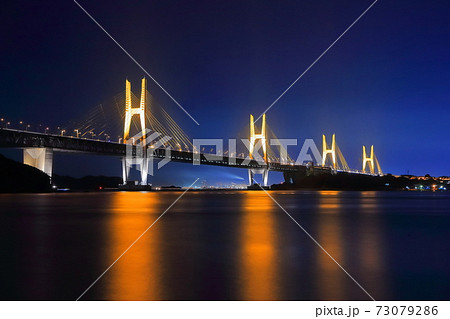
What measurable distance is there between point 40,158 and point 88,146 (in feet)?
21.3

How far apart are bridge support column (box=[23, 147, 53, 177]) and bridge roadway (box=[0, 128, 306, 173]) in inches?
28.3

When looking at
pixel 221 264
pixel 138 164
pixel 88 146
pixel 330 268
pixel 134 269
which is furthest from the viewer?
pixel 138 164

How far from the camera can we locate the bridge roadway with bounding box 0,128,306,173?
5112 centimetres

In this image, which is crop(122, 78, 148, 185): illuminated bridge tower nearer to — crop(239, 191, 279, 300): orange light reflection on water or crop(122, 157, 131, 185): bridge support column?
crop(122, 157, 131, 185): bridge support column

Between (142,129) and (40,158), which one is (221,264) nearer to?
(40,158)

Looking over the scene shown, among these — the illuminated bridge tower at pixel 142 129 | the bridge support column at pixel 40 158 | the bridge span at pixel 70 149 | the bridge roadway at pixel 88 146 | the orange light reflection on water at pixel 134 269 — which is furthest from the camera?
the illuminated bridge tower at pixel 142 129

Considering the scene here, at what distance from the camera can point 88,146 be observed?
58.6 metres

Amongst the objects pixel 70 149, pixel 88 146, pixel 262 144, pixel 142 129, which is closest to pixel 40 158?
pixel 70 149

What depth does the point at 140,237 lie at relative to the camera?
11.0 m

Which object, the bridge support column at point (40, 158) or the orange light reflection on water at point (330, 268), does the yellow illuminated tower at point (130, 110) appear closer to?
the bridge support column at point (40, 158)

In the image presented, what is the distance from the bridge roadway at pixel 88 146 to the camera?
168 feet

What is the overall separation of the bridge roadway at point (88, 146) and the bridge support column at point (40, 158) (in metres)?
0.72

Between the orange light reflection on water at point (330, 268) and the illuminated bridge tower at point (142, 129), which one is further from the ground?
the illuminated bridge tower at point (142, 129)

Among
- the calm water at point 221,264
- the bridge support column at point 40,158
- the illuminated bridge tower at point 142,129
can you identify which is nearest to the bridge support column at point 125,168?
the illuminated bridge tower at point 142,129
